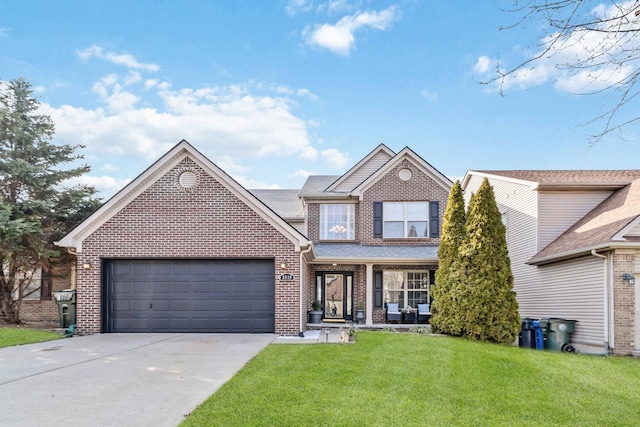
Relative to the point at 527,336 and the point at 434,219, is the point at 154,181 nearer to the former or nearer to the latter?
the point at 434,219

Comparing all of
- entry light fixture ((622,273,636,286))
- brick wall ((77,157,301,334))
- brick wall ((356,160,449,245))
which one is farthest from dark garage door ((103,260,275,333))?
entry light fixture ((622,273,636,286))

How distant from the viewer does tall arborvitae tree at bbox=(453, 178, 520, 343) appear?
495 inches

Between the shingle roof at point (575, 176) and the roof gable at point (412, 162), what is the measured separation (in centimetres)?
239

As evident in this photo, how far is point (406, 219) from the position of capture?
18.1 meters

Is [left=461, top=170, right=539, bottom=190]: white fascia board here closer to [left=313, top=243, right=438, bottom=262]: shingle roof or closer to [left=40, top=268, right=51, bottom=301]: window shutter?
[left=313, top=243, right=438, bottom=262]: shingle roof

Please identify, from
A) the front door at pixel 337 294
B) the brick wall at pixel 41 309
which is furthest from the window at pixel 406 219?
the brick wall at pixel 41 309

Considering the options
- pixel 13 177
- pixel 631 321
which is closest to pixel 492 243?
pixel 631 321

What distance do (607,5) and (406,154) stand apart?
14209 mm

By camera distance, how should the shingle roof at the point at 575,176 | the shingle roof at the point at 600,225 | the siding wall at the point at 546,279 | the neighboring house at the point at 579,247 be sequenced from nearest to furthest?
the neighboring house at the point at 579,247 < the shingle roof at the point at 600,225 < the siding wall at the point at 546,279 < the shingle roof at the point at 575,176

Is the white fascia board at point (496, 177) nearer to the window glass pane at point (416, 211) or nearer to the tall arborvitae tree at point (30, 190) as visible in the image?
the window glass pane at point (416, 211)

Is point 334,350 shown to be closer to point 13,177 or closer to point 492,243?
point 492,243

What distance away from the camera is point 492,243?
13.1 meters

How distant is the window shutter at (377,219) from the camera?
1808cm

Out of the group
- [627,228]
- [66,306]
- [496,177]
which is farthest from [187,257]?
[496,177]
